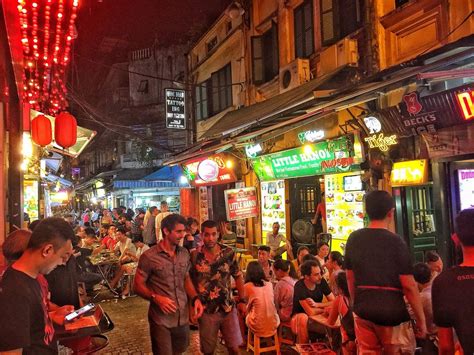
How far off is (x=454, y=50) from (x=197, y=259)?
5.04m

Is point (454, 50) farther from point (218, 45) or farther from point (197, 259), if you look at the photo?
point (218, 45)

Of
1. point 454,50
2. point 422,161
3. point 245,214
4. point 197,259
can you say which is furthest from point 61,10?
point 245,214

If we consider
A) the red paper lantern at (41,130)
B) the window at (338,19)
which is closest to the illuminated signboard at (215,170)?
the window at (338,19)

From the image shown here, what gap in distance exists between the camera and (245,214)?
1277 centimetres

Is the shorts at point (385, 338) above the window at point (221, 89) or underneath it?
underneath

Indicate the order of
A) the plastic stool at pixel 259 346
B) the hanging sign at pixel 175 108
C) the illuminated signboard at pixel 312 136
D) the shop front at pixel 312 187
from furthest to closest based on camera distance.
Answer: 1. the hanging sign at pixel 175 108
2. the illuminated signboard at pixel 312 136
3. the shop front at pixel 312 187
4. the plastic stool at pixel 259 346

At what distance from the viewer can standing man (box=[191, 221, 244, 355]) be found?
496 cm

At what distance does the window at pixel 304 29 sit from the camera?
37.2 feet

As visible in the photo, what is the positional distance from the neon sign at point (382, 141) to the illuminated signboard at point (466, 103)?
1534 millimetres

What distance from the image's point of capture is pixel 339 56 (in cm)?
981

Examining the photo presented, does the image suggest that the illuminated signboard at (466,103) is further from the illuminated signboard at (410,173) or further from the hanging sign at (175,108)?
the hanging sign at (175,108)

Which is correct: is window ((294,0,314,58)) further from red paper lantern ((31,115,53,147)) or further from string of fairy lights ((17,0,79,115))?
red paper lantern ((31,115,53,147))

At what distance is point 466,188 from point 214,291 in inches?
200

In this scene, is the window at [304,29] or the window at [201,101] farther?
the window at [201,101]
